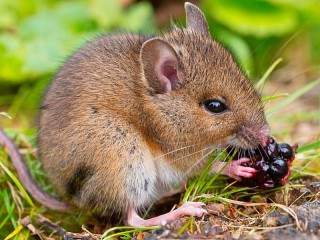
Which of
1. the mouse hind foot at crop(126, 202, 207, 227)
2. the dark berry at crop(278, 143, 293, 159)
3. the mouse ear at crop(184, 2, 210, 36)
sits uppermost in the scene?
the mouse ear at crop(184, 2, 210, 36)

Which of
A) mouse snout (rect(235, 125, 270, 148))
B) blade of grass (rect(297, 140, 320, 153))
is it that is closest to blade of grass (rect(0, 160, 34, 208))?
mouse snout (rect(235, 125, 270, 148))

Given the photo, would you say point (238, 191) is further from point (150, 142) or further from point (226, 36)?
point (226, 36)

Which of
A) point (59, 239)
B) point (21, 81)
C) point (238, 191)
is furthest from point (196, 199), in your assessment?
point (21, 81)

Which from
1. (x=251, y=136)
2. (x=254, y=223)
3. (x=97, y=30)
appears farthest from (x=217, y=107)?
(x=97, y=30)

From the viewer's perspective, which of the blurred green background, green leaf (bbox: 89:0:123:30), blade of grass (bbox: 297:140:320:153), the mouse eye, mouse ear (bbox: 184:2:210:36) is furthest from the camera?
green leaf (bbox: 89:0:123:30)

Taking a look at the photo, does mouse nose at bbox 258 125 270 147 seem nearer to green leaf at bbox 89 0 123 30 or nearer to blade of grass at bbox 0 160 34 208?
blade of grass at bbox 0 160 34 208

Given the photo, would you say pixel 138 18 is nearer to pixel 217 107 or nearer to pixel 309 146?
pixel 309 146

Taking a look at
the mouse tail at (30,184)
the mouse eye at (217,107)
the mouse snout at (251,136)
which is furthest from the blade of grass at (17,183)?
the mouse snout at (251,136)

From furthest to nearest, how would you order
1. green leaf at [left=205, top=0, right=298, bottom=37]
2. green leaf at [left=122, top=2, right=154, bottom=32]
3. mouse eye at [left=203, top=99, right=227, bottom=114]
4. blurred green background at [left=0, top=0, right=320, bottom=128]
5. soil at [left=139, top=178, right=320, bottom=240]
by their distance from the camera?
green leaf at [left=122, top=2, right=154, bottom=32], green leaf at [left=205, top=0, right=298, bottom=37], blurred green background at [left=0, top=0, right=320, bottom=128], mouse eye at [left=203, top=99, right=227, bottom=114], soil at [left=139, top=178, right=320, bottom=240]

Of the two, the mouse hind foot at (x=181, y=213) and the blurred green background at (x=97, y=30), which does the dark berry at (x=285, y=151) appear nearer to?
the mouse hind foot at (x=181, y=213)
